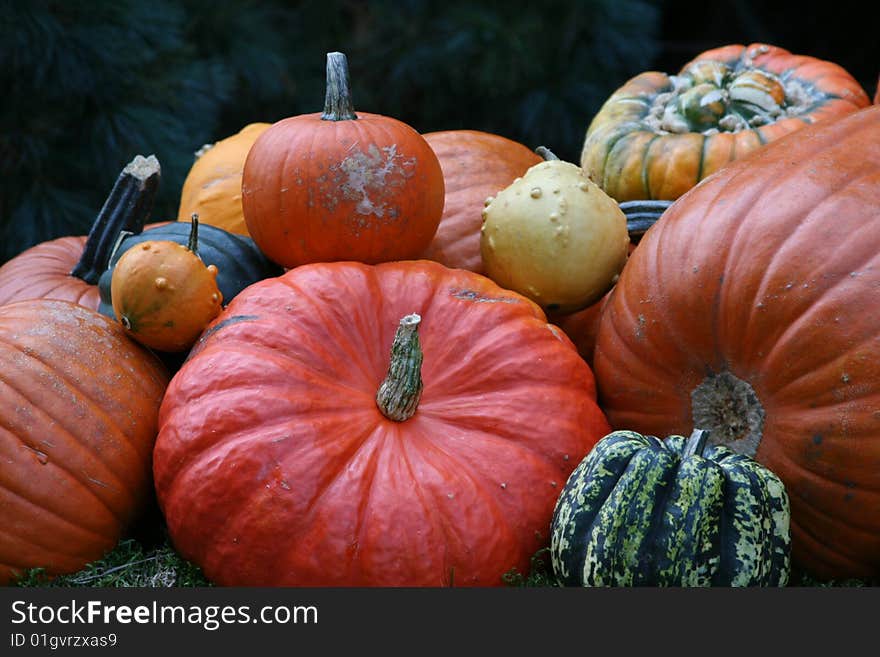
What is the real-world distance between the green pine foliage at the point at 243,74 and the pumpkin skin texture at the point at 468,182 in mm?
2092

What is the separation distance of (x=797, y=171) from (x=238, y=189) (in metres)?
1.91

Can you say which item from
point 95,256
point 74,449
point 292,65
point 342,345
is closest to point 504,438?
point 342,345

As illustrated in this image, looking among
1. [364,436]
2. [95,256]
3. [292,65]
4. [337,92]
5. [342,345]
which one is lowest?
[292,65]

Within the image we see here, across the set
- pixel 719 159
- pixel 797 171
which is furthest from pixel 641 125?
pixel 797 171

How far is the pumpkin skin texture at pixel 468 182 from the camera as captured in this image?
296 cm

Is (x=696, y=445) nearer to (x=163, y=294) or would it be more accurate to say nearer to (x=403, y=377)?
(x=403, y=377)

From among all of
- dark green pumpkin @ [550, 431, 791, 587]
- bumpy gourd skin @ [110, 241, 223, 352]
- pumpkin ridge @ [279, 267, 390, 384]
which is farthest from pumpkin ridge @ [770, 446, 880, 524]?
bumpy gourd skin @ [110, 241, 223, 352]

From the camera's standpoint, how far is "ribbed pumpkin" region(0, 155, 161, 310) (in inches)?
123

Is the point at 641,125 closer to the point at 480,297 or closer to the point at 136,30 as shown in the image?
the point at 480,297

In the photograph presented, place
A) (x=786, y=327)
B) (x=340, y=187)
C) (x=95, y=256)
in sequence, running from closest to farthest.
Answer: (x=786, y=327) → (x=340, y=187) → (x=95, y=256)

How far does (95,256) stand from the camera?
10.5 feet

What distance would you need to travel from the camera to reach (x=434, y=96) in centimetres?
582

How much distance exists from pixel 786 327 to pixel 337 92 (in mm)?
1410

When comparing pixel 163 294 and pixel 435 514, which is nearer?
pixel 435 514
